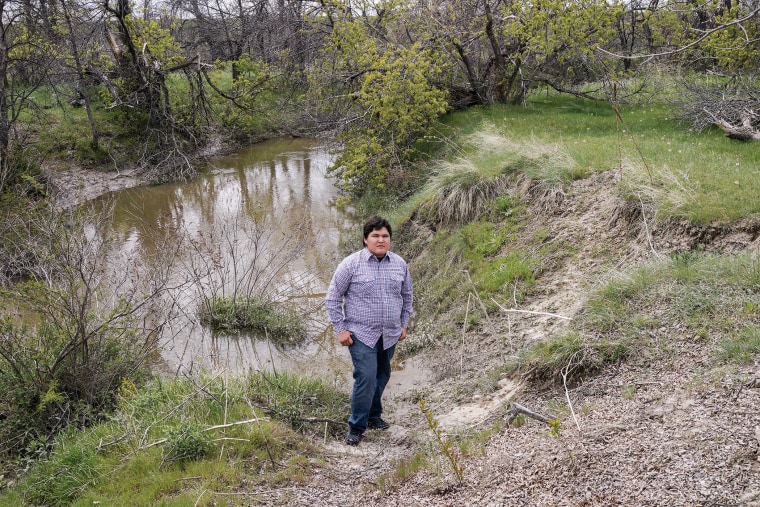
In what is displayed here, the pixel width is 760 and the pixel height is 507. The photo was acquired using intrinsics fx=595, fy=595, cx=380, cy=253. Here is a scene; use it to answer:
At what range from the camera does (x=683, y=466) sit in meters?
3.22

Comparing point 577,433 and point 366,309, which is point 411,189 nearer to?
point 366,309

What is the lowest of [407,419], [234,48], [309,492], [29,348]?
[407,419]

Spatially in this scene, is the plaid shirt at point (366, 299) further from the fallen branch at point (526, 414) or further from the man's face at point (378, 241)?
the fallen branch at point (526, 414)

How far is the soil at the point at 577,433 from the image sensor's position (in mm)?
3219

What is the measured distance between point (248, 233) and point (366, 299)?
24.1 feet

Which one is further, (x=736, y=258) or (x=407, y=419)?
(x=407, y=419)

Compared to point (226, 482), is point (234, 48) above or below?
above

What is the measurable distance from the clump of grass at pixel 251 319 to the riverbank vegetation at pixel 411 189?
0.08m

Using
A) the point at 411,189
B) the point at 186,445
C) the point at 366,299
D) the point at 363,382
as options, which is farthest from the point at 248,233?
the point at 186,445

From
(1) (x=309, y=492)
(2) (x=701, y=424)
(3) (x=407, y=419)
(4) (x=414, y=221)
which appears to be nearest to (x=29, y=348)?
(1) (x=309, y=492)

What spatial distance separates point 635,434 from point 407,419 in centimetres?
249

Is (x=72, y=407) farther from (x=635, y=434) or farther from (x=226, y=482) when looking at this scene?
(x=635, y=434)

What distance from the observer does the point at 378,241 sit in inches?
201

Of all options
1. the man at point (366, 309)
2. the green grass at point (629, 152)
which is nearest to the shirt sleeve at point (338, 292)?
the man at point (366, 309)
